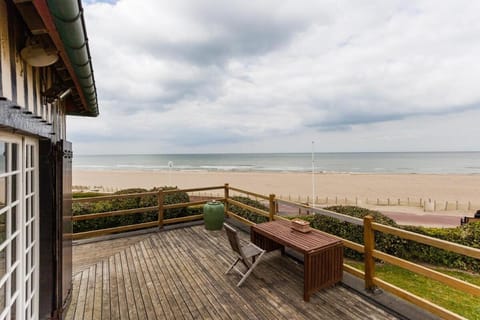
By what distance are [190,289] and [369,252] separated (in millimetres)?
2508

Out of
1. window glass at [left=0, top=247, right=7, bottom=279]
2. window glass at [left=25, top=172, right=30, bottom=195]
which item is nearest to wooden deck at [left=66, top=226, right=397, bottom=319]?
window glass at [left=0, top=247, right=7, bottom=279]

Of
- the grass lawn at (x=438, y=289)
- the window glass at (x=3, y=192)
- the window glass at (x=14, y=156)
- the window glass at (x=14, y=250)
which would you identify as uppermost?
the window glass at (x=14, y=156)

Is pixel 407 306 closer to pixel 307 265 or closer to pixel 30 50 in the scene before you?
pixel 307 265

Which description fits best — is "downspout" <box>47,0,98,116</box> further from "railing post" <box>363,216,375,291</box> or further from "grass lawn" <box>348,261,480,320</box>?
"grass lawn" <box>348,261,480,320</box>

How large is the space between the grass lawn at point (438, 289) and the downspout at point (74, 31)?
17.8 feet

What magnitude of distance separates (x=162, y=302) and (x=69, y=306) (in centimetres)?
115

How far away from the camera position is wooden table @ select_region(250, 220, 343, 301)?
9.78 ft

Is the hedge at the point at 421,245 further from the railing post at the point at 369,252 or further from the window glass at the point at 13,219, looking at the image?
the window glass at the point at 13,219

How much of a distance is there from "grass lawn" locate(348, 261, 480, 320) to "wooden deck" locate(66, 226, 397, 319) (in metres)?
1.82

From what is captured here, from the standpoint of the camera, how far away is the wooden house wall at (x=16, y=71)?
3.75 ft

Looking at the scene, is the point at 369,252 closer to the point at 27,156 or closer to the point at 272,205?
the point at 272,205

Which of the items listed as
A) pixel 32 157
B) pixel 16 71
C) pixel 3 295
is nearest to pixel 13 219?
pixel 3 295

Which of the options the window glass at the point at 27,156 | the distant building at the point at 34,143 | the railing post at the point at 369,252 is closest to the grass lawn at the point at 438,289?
the railing post at the point at 369,252

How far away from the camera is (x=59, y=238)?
2.41 metres
